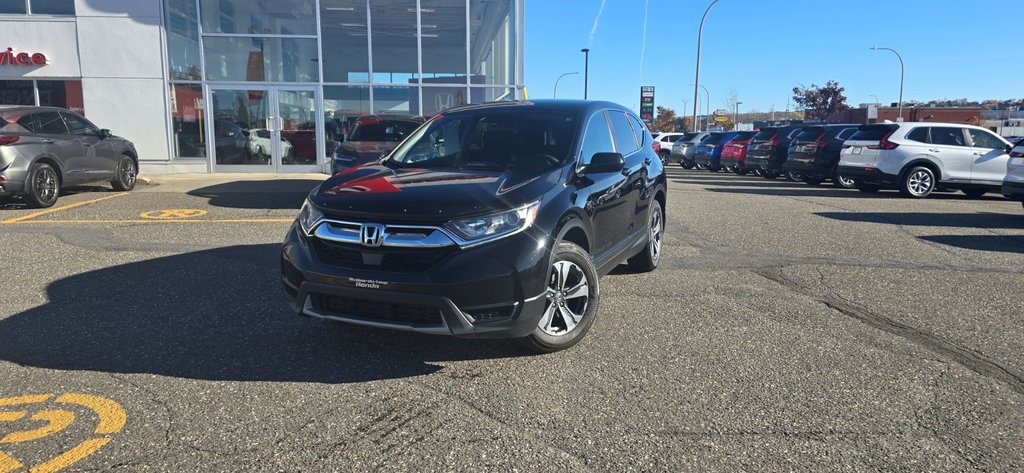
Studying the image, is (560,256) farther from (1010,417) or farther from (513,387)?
(1010,417)

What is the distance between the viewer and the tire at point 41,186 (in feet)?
32.1

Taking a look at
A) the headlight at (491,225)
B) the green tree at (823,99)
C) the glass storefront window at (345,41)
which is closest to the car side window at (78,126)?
the glass storefront window at (345,41)

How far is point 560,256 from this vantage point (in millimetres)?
3916

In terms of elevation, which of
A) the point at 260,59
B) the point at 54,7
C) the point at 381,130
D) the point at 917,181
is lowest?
the point at 917,181

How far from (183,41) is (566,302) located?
1730 cm

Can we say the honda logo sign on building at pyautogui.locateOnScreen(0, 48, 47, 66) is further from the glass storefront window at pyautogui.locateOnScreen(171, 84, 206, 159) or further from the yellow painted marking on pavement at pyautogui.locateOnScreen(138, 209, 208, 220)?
the yellow painted marking on pavement at pyautogui.locateOnScreen(138, 209, 208, 220)

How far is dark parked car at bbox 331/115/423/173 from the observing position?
10203 mm

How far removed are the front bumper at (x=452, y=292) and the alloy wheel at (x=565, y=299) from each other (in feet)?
0.70

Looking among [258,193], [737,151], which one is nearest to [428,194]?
[258,193]

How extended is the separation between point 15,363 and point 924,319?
6016 millimetres

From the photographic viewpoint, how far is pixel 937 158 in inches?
538

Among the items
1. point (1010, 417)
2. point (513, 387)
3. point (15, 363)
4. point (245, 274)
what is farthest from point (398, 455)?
point (245, 274)

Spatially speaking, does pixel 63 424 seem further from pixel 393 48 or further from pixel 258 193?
pixel 393 48

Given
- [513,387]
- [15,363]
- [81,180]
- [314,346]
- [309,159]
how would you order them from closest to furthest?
[513,387] < [15,363] < [314,346] < [81,180] < [309,159]
